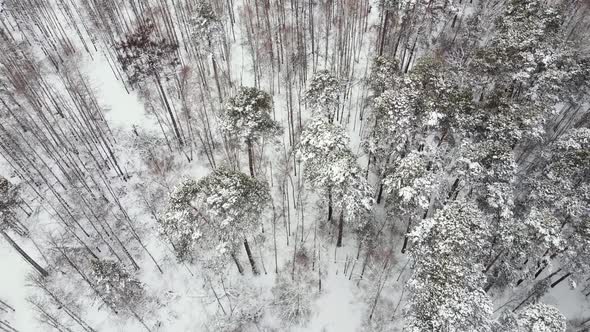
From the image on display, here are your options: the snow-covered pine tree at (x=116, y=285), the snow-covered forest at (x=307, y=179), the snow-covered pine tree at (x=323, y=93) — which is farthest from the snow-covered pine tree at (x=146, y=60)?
the snow-covered pine tree at (x=116, y=285)

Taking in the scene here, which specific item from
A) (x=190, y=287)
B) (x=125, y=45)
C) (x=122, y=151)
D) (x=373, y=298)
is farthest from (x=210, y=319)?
(x=125, y=45)

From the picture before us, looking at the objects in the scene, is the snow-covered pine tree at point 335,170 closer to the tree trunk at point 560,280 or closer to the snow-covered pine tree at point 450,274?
the snow-covered pine tree at point 450,274

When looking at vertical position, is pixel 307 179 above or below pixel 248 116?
below

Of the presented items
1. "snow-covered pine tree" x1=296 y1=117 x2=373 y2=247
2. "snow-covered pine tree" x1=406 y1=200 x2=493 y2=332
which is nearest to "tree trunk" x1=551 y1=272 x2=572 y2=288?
"snow-covered pine tree" x1=406 y1=200 x2=493 y2=332

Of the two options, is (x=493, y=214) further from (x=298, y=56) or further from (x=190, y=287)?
(x=298, y=56)

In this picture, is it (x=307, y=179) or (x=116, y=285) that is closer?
(x=307, y=179)

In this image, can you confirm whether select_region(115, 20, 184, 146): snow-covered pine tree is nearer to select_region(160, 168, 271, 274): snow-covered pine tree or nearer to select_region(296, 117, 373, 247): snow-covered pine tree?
select_region(160, 168, 271, 274): snow-covered pine tree

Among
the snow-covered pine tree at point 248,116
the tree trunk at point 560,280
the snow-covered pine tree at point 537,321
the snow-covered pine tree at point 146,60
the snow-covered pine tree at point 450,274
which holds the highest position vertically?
the snow-covered pine tree at point 146,60

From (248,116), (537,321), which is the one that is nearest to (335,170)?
(248,116)

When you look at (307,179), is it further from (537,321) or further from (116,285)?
(537,321)
